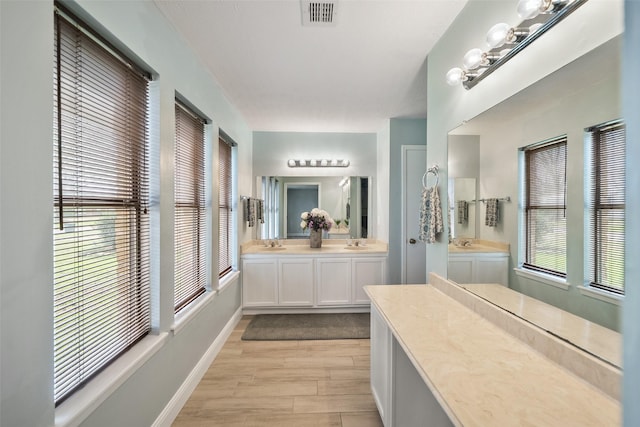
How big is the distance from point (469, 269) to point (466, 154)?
0.68 meters

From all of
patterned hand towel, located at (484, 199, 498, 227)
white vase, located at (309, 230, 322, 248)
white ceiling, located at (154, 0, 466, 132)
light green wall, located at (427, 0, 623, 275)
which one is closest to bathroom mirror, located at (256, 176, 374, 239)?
white vase, located at (309, 230, 322, 248)

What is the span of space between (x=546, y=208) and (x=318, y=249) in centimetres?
296

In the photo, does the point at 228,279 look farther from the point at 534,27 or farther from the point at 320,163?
the point at 534,27

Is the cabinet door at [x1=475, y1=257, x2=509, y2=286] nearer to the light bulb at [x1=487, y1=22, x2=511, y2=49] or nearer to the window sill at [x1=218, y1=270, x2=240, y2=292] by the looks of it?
the light bulb at [x1=487, y1=22, x2=511, y2=49]

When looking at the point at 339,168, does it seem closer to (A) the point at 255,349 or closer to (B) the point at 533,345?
(A) the point at 255,349

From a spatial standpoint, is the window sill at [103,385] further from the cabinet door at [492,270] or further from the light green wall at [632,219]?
the cabinet door at [492,270]

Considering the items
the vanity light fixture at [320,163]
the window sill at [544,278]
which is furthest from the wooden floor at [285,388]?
the vanity light fixture at [320,163]

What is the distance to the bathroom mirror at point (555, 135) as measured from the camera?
85 centimetres

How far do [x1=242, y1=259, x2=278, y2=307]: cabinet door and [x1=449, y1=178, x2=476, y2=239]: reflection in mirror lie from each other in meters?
2.40

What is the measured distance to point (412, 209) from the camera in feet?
11.9

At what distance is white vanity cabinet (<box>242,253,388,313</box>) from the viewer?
11.7 ft

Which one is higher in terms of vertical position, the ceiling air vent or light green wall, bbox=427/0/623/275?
the ceiling air vent

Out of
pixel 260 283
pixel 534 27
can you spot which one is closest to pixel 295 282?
pixel 260 283

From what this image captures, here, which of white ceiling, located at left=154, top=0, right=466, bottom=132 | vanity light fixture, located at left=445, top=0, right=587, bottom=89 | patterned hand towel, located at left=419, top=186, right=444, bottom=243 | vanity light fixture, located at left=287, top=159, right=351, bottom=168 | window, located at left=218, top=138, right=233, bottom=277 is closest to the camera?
vanity light fixture, located at left=445, top=0, right=587, bottom=89
